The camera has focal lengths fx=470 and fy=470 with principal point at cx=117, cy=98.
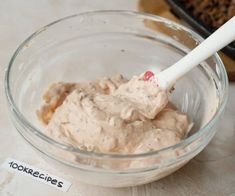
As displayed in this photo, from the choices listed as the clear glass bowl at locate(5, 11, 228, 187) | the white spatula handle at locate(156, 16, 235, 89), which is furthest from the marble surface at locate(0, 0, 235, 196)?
the white spatula handle at locate(156, 16, 235, 89)

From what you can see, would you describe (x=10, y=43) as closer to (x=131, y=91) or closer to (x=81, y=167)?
(x=131, y=91)

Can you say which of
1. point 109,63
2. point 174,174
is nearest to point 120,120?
point 174,174

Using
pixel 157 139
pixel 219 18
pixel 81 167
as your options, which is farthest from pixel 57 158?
pixel 219 18

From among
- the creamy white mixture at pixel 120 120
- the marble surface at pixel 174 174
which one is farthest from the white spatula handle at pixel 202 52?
the marble surface at pixel 174 174

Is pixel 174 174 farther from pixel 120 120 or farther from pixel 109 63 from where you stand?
pixel 109 63

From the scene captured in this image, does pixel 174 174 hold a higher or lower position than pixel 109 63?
lower

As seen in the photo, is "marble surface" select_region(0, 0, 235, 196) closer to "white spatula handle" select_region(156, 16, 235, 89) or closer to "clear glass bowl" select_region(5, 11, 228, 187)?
"clear glass bowl" select_region(5, 11, 228, 187)
